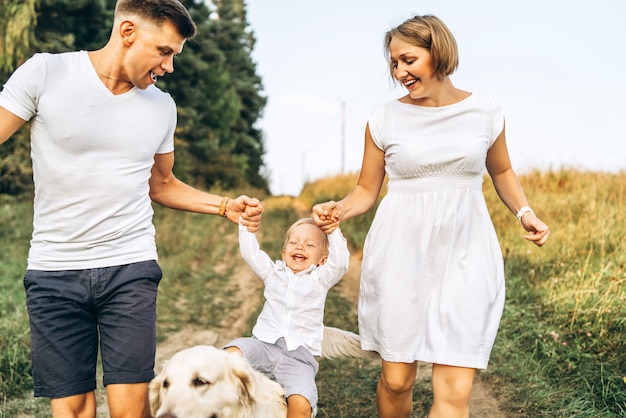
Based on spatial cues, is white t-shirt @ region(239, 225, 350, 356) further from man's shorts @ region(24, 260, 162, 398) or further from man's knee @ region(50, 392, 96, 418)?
man's knee @ region(50, 392, 96, 418)

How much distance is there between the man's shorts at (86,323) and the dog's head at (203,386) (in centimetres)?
19

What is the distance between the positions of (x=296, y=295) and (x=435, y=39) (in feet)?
5.37

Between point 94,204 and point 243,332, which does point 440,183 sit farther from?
point 243,332

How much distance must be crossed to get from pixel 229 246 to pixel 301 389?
11624 millimetres

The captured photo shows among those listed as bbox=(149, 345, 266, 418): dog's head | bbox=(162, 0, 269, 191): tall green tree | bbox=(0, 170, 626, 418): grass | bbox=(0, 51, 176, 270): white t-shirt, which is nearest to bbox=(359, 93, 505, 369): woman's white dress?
bbox=(149, 345, 266, 418): dog's head

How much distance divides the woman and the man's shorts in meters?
1.12

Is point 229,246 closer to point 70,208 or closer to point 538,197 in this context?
point 538,197

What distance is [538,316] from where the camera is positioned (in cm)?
655

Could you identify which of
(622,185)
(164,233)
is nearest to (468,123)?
(622,185)

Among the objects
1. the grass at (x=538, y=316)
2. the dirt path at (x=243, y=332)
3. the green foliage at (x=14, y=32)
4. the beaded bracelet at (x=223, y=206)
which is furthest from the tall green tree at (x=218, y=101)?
the beaded bracelet at (x=223, y=206)

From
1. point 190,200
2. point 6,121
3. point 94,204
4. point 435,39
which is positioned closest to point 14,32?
point 190,200

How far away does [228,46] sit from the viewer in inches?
1583

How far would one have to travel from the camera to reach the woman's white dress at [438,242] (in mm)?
3361

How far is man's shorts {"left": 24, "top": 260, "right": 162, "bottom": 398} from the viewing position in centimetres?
298
